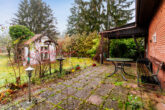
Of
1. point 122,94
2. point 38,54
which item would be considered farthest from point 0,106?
point 122,94

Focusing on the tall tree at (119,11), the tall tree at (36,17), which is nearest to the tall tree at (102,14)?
the tall tree at (119,11)

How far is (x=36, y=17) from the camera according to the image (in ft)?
61.1

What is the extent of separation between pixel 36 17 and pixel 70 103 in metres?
21.5

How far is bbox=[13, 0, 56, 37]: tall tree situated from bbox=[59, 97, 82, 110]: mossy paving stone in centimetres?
1930

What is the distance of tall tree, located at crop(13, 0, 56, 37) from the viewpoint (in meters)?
17.6

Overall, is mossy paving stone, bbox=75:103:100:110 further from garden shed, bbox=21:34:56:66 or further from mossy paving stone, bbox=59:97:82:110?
garden shed, bbox=21:34:56:66

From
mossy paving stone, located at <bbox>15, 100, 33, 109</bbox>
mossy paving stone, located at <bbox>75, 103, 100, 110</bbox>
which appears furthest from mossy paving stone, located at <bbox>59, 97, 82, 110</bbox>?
mossy paving stone, located at <bbox>15, 100, 33, 109</bbox>

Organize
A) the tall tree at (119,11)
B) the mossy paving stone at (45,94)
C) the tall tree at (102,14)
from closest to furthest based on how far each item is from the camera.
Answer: the mossy paving stone at (45,94)
the tall tree at (119,11)
the tall tree at (102,14)

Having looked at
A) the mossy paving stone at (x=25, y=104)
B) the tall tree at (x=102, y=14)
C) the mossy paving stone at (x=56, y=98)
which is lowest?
the mossy paving stone at (x=25, y=104)

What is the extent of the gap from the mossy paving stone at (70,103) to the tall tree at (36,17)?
19.3 meters

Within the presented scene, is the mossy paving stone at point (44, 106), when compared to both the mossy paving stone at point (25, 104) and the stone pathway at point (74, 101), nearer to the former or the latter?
the stone pathway at point (74, 101)

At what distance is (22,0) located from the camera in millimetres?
17766

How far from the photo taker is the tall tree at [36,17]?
1759 centimetres

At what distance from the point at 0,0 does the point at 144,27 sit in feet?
58.2
